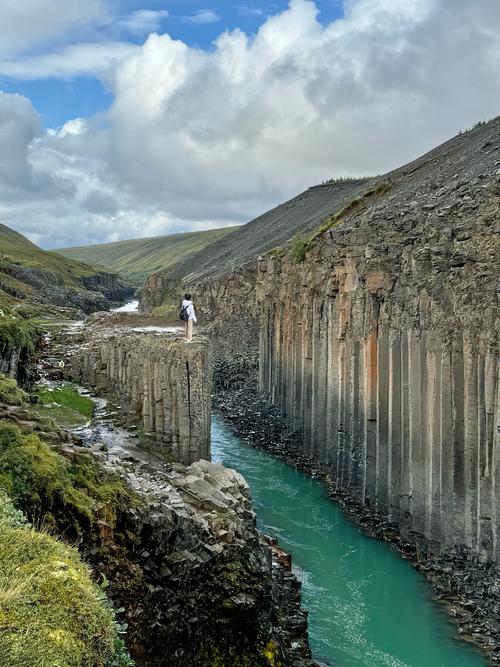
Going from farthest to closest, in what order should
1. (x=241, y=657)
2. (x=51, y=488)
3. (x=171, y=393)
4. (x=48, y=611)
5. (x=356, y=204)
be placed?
(x=356, y=204) → (x=171, y=393) → (x=241, y=657) → (x=51, y=488) → (x=48, y=611)

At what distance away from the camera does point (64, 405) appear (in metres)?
22.3

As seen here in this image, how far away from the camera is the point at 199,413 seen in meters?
21.2

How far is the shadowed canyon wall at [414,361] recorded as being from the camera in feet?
56.1

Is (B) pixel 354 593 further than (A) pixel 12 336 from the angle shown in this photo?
No

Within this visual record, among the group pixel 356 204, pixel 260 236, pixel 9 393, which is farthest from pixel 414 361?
pixel 260 236

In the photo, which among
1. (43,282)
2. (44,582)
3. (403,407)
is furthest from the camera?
(43,282)

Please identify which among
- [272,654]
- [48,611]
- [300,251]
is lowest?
[272,654]

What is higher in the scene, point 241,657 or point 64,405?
point 64,405

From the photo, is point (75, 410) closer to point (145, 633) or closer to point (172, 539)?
point (172, 539)

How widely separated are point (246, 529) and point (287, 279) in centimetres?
2400

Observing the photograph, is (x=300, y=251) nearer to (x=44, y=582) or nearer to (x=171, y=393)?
(x=171, y=393)

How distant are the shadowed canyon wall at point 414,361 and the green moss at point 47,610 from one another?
12.3m

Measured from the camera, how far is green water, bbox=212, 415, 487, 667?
1520 cm

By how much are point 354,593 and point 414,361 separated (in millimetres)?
7353
